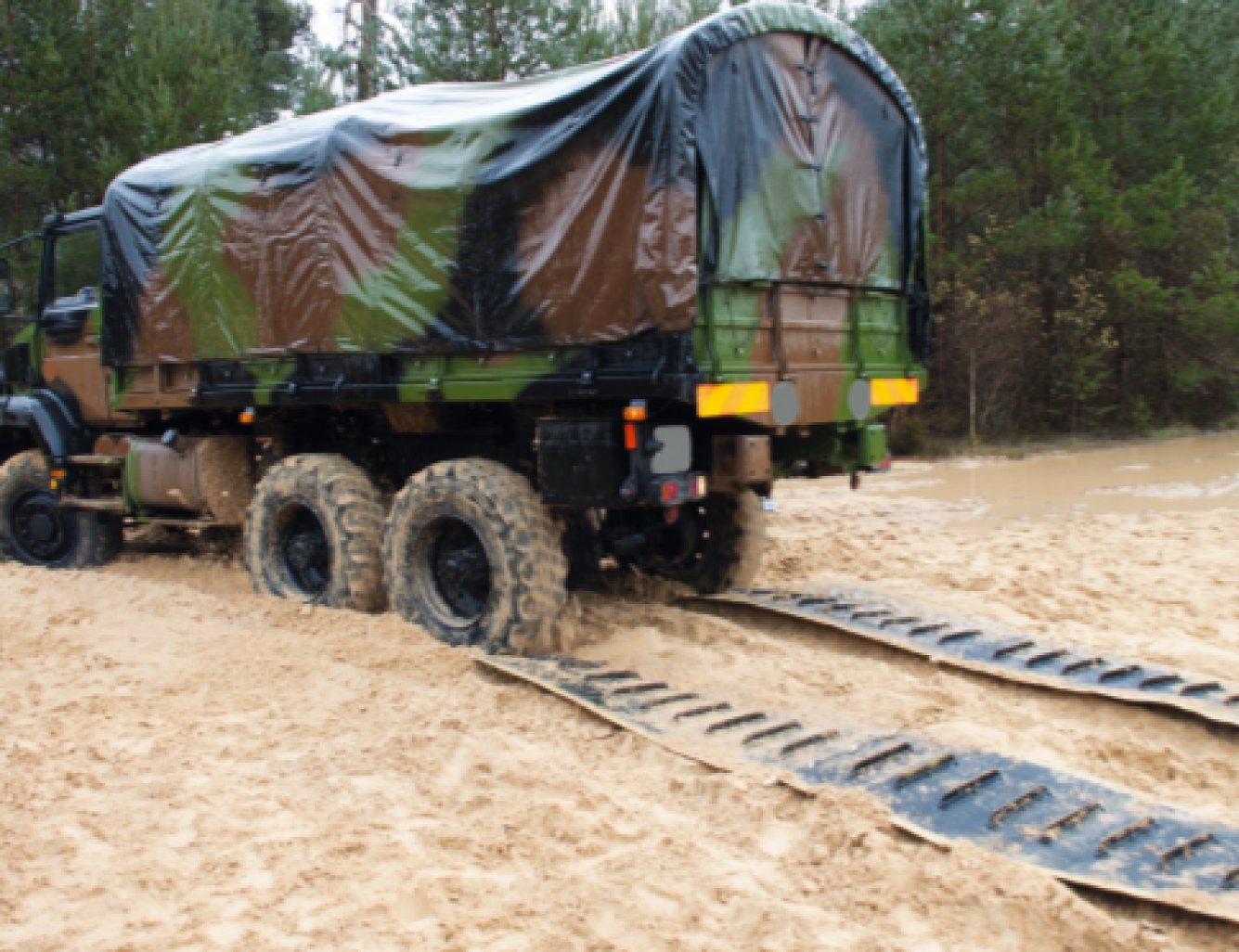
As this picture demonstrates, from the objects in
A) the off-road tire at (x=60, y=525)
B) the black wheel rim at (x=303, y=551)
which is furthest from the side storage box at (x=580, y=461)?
the off-road tire at (x=60, y=525)

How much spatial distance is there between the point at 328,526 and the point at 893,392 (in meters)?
3.69

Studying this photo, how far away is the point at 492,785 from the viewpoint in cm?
420

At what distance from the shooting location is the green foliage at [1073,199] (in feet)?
61.6

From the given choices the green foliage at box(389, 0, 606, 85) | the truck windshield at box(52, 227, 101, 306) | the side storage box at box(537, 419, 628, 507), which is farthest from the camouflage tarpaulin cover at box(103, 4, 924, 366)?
the green foliage at box(389, 0, 606, 85)

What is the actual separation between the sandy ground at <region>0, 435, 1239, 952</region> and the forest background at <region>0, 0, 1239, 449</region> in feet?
40.7

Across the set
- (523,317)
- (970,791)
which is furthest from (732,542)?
(970,791)

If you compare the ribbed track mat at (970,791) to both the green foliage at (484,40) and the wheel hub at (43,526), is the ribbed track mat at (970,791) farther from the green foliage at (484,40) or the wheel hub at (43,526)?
the green foliage at (484,40)

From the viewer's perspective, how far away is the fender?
8.47 meters

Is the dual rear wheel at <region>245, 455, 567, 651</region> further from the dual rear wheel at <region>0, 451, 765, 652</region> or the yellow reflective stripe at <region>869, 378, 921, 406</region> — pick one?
the yellow reflective stripe at <region>869, 378, 921, 406</region>

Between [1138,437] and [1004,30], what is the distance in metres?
8.04

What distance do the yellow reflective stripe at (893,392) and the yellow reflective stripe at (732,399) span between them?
124cm

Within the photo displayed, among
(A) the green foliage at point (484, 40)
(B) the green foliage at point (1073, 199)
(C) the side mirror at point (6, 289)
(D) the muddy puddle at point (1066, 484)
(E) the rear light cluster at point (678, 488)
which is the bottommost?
(D) the muddy puddle at point (1066, 484)

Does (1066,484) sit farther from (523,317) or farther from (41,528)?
(41,528)

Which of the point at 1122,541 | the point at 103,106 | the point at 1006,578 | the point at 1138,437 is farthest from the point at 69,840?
the point at 1138,437
